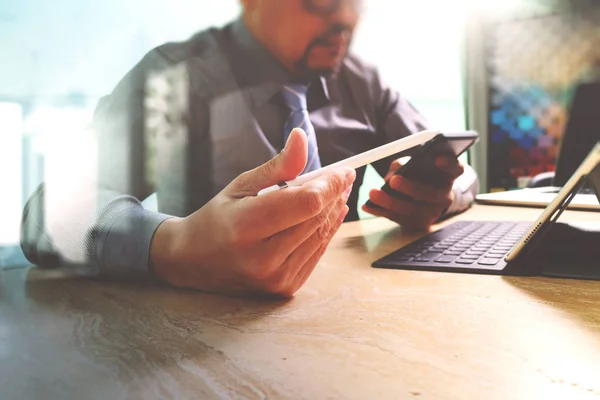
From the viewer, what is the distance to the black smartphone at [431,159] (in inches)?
33.6

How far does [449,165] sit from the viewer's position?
93 centimetres

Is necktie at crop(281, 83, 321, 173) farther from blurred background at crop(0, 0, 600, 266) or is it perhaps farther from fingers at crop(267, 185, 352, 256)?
fingers at crop(267, 185, 352, 256)

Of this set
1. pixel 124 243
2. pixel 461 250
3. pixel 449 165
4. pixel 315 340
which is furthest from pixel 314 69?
pixel 315 340

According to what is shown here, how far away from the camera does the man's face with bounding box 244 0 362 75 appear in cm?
131

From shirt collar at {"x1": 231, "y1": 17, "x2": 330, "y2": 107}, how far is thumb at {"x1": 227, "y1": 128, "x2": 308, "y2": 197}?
78cm

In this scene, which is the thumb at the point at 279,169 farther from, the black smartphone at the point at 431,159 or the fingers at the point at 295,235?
→ the black smartphone at the point at 431,159

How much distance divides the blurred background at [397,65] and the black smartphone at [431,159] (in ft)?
0.73

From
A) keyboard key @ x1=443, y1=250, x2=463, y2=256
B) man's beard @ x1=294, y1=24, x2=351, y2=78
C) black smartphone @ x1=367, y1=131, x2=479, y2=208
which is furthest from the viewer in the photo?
man's beard @ x1=294, y1=24, x2=351, y2=78

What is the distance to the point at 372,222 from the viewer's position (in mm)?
1104

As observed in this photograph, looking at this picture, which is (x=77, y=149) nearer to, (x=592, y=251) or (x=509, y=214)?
(x=592, y=251)

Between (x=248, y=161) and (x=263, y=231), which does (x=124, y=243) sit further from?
(x=248, y=161)

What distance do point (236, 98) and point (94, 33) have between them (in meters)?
0.45

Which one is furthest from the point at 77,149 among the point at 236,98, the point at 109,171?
the point at 236,98

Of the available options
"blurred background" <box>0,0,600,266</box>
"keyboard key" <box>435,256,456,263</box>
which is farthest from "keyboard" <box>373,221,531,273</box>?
"blurred background" <box>0,0,600,266</box>
